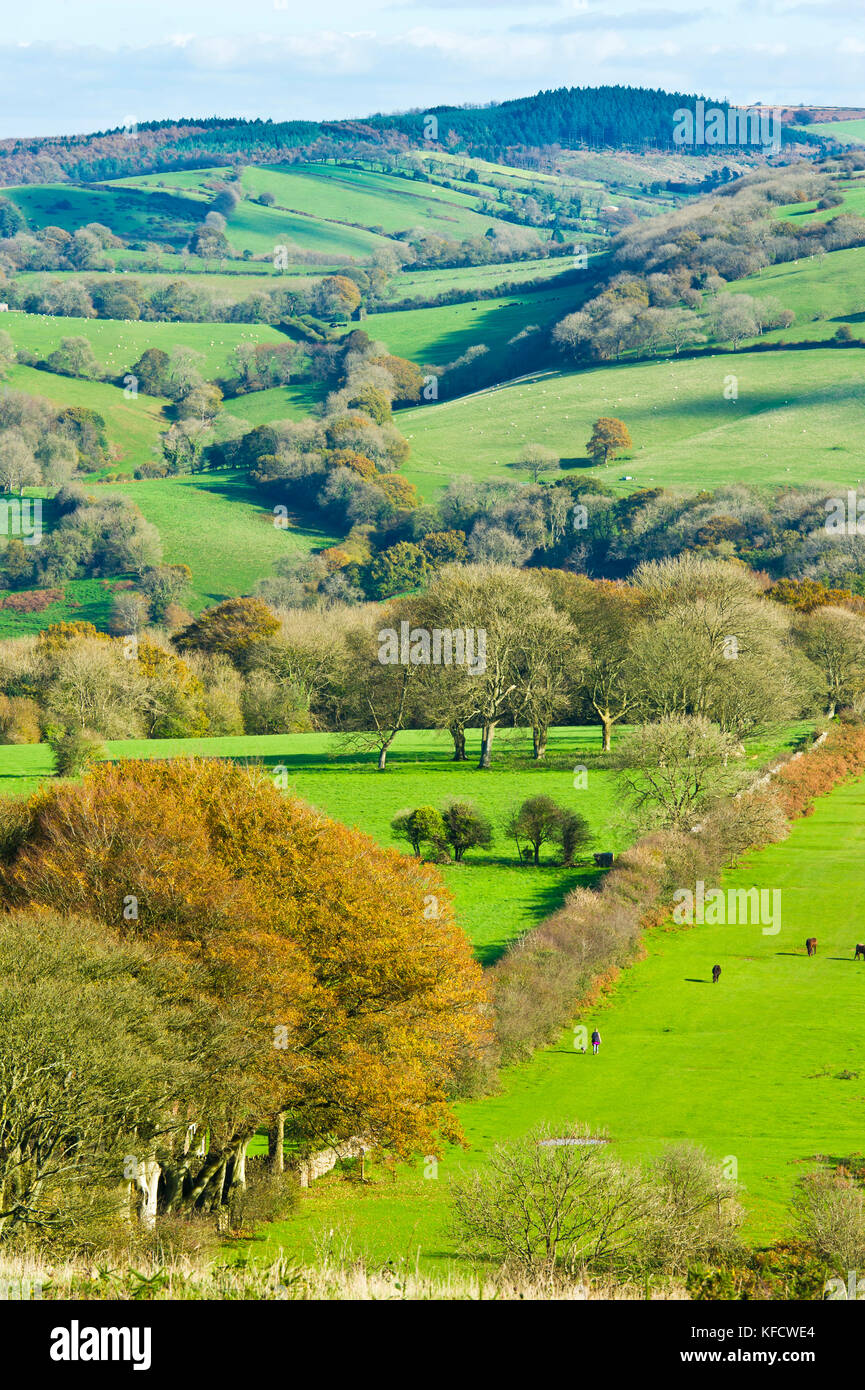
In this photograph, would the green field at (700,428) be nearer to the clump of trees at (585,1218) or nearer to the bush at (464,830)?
the bush at (464,830)

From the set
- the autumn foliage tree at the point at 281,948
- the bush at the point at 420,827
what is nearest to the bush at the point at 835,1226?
the autumn foliage tree at the point at 281,948

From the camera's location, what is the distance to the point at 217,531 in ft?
520

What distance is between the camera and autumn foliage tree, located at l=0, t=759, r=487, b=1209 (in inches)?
1126

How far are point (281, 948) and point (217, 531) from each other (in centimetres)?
13361

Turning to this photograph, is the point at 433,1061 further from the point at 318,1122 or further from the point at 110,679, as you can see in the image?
the point at 110,679

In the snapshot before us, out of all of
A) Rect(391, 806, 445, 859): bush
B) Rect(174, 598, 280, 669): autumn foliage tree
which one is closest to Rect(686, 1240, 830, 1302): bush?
Rect(391, 806, 445, 859): bush

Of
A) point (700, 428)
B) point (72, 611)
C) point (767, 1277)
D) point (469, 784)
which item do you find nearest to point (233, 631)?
point (72, 611)

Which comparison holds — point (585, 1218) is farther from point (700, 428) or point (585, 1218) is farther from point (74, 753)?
point (700, 428)

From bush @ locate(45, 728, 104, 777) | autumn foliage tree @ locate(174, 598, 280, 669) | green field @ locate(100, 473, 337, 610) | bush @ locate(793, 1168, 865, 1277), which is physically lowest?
bush @ locate(45, 728, 104, 777)

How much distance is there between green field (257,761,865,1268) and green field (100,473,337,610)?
9911cm

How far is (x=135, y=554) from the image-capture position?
14612cm

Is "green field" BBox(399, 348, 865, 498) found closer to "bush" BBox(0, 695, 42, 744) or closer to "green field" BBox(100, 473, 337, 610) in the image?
"green field" BBox(100, 473, 337, 610)

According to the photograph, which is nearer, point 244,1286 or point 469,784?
point 244,1286

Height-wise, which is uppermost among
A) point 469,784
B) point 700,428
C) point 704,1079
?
point 700,428
